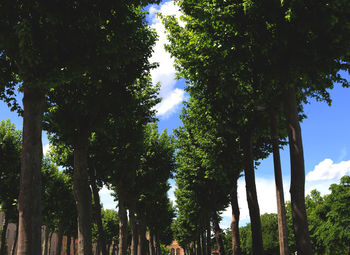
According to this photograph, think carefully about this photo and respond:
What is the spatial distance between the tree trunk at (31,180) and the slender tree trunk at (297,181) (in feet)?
27.3

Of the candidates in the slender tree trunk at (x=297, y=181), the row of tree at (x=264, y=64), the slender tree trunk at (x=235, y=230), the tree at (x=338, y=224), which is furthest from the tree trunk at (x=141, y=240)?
the slender tree trunk at (x=297, y=181)

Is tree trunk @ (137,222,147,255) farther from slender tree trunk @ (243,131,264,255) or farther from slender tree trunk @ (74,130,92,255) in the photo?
slender tree trunk @ (243,131,264,255)

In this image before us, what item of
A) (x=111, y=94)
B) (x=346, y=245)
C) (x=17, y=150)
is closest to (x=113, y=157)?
(x=111, y=94)

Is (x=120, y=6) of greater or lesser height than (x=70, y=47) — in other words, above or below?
above

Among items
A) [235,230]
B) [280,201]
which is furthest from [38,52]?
[235,230]

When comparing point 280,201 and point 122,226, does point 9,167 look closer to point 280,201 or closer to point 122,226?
point 122,226

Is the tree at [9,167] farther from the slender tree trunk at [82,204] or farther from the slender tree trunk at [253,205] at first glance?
the slender tree trunk at [253,205]

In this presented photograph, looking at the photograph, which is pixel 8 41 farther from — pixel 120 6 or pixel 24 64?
pixel 120 6

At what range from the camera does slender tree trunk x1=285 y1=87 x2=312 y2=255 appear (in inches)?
404

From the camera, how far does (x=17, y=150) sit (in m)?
28.0

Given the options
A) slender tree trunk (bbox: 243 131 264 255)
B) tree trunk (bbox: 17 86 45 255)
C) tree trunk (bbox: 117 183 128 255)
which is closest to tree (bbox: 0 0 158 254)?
tree trunk (bbox: 17 86 45 255)

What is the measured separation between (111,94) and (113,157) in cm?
787

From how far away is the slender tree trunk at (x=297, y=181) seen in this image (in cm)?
1027

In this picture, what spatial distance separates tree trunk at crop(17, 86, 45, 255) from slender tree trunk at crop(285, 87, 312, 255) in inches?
328
